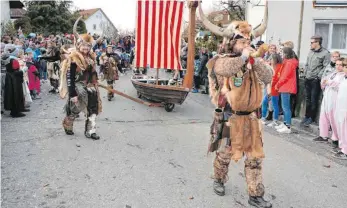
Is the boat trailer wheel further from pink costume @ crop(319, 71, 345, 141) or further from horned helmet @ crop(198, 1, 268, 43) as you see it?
horned helmet @ crop(198, 1, 268, 43)

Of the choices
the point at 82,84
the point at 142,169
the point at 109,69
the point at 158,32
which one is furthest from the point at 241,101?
the point at 109,69

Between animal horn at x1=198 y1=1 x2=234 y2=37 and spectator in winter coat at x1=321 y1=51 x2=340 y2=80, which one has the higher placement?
animal horn at x1=198 y1=1 x2=234 y2=37

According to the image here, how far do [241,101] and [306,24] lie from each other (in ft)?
29.7

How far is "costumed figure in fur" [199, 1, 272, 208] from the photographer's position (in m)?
4.22

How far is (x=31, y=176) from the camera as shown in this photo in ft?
16.9

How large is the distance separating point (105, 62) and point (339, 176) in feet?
28.1

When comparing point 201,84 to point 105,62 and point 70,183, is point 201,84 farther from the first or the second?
point 70,183

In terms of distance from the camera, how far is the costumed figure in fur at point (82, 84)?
6.89m

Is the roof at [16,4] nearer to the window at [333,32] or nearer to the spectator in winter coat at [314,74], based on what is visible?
the window at [333,32]

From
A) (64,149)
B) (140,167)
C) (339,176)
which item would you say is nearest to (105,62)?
(64,149)

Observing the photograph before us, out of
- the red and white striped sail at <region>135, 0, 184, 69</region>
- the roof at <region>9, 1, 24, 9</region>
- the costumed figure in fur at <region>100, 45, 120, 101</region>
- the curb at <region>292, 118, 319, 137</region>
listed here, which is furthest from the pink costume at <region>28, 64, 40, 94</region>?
the roof at <region>9, 1, 24, 9</region>

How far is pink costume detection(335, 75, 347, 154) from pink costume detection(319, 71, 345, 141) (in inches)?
10.1

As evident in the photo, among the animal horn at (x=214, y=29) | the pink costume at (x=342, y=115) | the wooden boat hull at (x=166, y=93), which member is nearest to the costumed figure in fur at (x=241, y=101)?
the animal horn at (x=214, y=29)

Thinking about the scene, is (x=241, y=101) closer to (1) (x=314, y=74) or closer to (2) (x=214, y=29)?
(2) (x=214, y=29)
